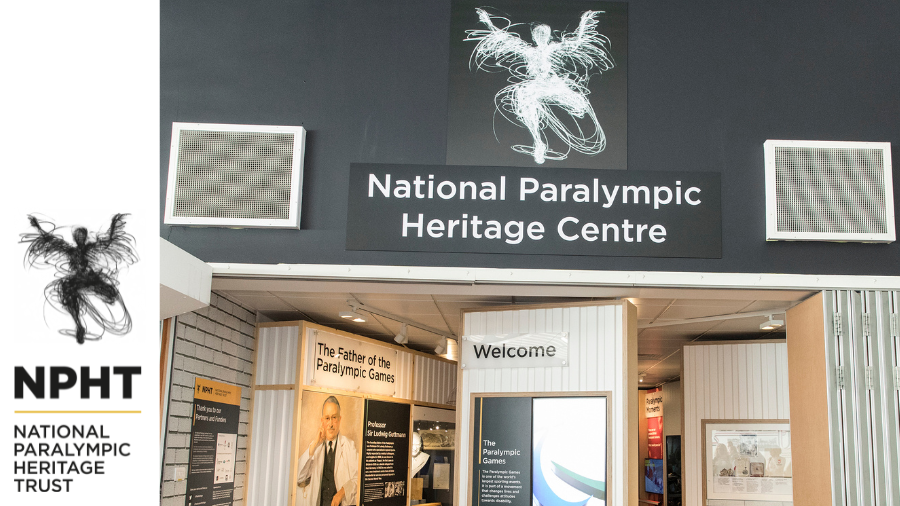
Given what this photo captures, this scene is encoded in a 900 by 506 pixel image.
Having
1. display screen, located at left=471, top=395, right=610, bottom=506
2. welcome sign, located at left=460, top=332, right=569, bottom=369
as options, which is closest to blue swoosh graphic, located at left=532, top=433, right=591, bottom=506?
display screen, located at left=471, top=395, right=610, bottom=506

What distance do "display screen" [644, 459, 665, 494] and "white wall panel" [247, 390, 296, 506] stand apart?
780 centimetres

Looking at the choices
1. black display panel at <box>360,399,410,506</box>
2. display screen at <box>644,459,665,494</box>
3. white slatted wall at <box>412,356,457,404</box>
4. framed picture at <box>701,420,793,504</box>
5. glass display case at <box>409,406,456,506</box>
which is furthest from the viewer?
display screen at <box>644,459,665,494</box>

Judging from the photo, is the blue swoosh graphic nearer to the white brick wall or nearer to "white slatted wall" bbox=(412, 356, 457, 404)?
the white brick wall

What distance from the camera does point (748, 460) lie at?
8484 millimetres

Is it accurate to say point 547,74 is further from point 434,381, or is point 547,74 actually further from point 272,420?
point 434,381

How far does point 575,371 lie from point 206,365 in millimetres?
2955

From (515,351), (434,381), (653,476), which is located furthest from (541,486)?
(653,476)

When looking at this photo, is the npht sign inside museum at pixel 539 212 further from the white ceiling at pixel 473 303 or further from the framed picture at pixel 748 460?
the framed picture at pixel 748 460

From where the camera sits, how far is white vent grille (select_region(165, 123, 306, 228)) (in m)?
6.00

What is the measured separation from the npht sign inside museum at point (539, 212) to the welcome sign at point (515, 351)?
0.89 metres

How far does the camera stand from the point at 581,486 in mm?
6148

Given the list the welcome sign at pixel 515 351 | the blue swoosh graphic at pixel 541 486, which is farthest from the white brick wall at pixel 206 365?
the blue swoosh graphic at pixel 541 486

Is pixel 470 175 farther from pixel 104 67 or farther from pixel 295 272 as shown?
pixel 104 67

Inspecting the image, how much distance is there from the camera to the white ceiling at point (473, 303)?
19.9 ft
